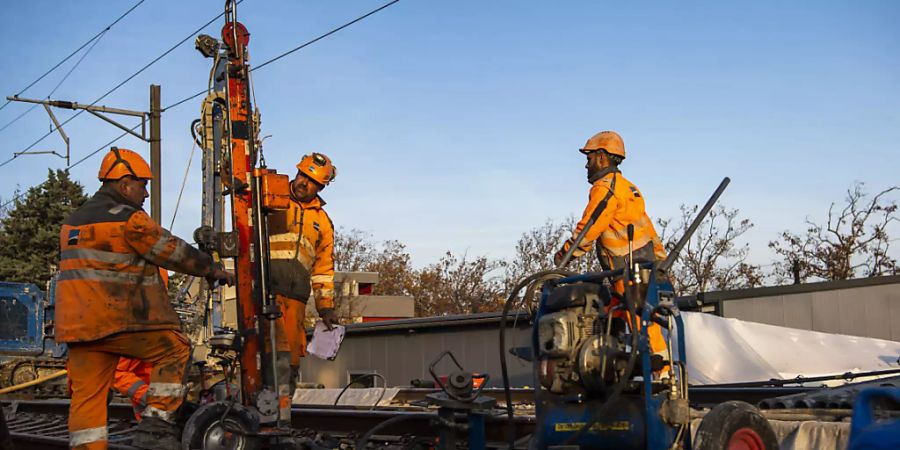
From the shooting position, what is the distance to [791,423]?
5.65m

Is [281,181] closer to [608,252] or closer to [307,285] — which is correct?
[307,285]

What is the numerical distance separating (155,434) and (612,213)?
3617 millimetres

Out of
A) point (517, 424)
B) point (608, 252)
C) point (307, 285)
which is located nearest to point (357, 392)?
point (307, 285)

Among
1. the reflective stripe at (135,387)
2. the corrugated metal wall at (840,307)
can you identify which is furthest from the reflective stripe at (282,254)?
the corrugated metal wall at (840,307)

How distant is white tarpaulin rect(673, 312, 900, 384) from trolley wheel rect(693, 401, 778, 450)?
31.2 feet

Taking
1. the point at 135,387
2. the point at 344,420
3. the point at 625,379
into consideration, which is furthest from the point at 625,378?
the point at 135,387

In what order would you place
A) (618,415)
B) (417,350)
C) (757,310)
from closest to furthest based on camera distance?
(618,415), (757,310), (417,350)

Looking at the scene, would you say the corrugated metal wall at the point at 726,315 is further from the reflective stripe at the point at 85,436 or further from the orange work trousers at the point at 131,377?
the reflective stripe at the point at 85,436

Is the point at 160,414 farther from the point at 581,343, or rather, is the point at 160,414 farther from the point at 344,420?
the point at 581,343

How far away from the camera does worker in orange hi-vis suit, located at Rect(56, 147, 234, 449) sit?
253 inches

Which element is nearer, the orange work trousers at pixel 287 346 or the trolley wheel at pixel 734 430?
the trolley wheel at pixel 734 430

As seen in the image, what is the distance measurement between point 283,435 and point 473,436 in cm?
159

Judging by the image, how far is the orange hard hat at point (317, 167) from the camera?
8375 mm

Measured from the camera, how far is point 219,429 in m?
6.71
